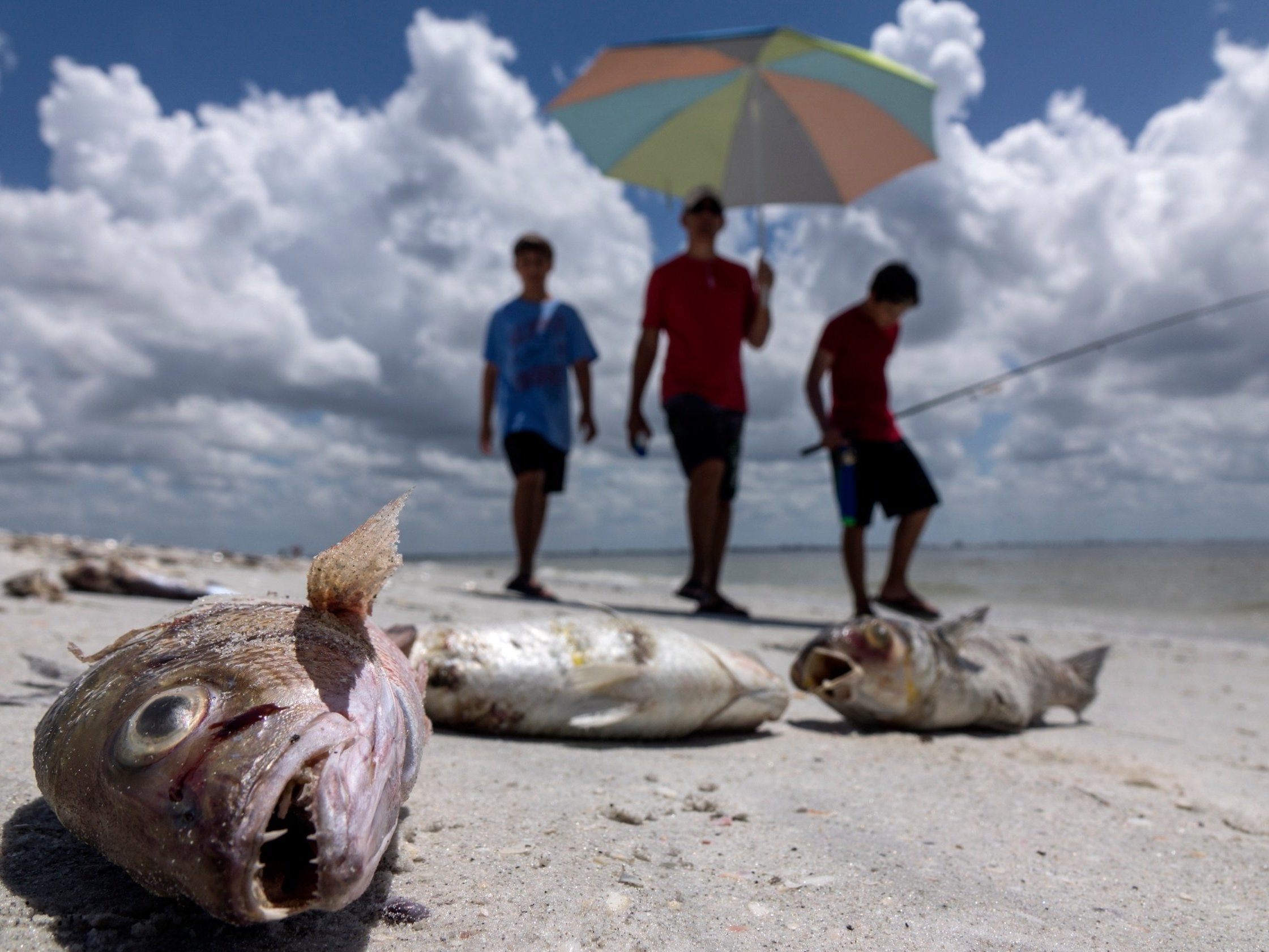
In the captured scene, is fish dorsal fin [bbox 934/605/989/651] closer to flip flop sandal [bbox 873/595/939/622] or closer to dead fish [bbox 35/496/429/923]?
dead fish [bbox 35/496/429/923]

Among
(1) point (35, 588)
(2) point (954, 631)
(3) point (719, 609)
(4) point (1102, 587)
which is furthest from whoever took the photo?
(4) point (1102, 587)

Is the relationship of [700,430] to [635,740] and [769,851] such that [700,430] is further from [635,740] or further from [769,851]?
[769,851]

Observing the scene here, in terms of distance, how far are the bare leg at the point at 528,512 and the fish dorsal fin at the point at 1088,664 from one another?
13.4ft

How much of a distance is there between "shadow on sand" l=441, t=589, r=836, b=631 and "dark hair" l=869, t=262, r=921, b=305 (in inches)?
96.7

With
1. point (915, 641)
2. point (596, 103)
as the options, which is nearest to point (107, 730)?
point (915, 641)

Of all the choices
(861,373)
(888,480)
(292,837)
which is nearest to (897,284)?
(861,373)

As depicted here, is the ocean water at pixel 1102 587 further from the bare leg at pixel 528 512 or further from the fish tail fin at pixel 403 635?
the fish tail fin at pixel 403 635

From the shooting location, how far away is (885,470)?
21.0 ft

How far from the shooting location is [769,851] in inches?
72.6

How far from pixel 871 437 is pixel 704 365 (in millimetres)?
1376

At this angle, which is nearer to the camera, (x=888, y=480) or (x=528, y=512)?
(x=888, y=480)

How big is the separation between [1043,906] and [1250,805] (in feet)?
4.47

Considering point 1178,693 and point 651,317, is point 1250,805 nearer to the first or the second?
point 1178,693

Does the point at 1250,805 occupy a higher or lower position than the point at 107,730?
lower
